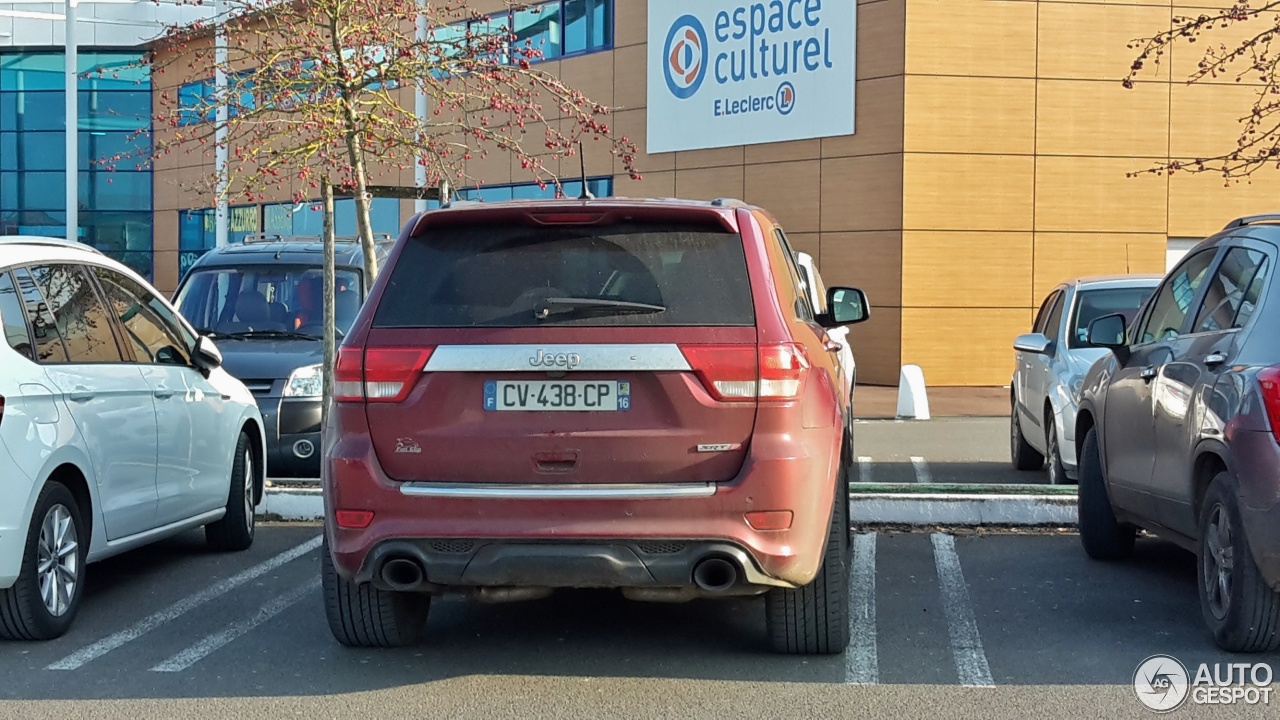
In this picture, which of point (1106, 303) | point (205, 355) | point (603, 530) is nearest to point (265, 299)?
point (205, 355)

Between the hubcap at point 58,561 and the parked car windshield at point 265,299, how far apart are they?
18.5ft

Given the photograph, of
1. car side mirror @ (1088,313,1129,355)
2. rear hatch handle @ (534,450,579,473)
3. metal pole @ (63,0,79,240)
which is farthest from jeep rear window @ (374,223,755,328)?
metal pole @ (63,0,79,240)

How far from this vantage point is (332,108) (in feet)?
36.4

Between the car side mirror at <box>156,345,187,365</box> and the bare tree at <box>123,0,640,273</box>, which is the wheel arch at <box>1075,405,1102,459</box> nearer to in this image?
the bare tree at <box>123,0,640,273</box>

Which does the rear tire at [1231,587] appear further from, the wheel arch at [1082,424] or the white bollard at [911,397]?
the white bollard at [911,397]

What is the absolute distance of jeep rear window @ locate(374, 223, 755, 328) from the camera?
519 cm

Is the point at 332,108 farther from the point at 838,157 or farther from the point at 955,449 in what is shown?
the point at 838,157

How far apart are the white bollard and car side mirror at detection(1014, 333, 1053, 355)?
7.74 m

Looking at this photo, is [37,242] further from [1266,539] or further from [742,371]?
[1266,539]

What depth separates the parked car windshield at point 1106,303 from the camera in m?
11.0

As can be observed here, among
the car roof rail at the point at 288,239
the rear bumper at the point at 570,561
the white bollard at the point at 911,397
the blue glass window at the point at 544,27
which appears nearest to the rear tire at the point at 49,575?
the rear bumper at the point at 570,561

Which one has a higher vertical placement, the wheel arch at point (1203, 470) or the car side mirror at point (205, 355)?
the car side mirror at point (205, 355)

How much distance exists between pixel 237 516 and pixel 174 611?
5.16ft

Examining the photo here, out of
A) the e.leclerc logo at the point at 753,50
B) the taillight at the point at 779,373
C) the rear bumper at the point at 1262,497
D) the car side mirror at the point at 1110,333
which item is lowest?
the rear bumper at the point at 1262,497
